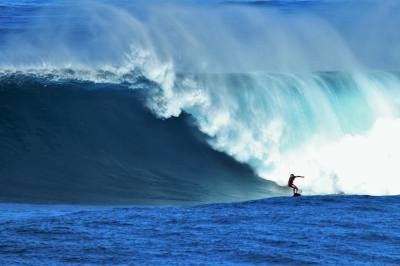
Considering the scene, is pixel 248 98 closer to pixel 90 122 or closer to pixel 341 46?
pixel 90 122

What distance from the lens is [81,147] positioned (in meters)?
19.2

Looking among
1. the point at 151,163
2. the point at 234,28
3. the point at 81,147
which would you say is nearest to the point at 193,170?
the point at 151,163

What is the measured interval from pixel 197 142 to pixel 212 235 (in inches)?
297

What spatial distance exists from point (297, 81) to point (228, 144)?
3.94 meters

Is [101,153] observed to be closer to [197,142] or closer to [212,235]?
[197,142]

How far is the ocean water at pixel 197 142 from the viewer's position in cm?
1240

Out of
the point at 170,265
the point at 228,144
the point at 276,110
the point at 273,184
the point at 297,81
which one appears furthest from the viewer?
the point at 297,81

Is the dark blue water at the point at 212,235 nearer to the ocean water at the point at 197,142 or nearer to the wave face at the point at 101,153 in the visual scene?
the ocean water at the point at 197,142

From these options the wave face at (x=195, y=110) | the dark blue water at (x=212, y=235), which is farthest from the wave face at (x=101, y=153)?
the dark blue water at (x=212, y=235)

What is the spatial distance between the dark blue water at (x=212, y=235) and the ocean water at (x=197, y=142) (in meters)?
0.03


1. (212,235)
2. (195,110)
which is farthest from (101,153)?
(212,235)

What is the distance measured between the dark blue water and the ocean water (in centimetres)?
3

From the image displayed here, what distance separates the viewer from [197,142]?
20.0 m

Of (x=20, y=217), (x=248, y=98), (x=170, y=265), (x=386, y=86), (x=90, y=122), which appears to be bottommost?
(x=170, y=265)
